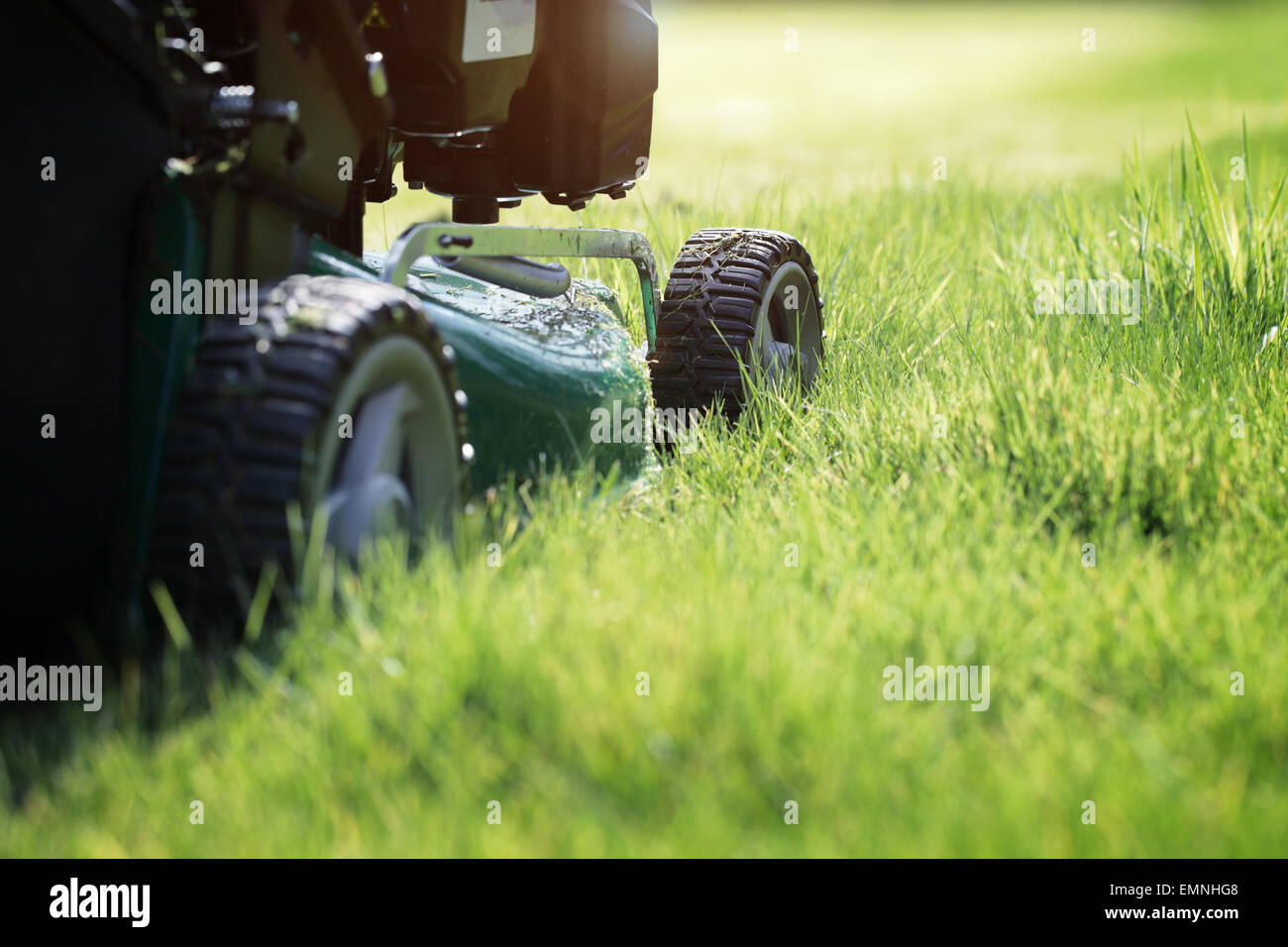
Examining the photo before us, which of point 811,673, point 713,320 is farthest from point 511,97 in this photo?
point 811,673

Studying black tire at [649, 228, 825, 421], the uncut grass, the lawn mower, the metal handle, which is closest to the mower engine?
the metal handle

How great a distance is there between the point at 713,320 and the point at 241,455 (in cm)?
178

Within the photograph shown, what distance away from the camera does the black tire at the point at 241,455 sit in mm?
1689

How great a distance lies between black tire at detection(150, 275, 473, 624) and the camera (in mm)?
1689

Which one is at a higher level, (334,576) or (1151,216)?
(1151,216)

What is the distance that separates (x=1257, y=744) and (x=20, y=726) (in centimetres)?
157

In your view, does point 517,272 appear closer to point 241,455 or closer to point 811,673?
point 241,455

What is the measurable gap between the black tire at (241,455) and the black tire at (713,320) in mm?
1598

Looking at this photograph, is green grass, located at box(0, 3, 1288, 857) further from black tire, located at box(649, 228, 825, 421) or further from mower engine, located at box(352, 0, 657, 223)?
mower engine, located at box(352, 0, 657, 223)

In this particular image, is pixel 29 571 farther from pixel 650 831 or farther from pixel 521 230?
pixel 521 230

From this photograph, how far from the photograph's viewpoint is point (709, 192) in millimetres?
6938

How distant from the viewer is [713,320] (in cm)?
329

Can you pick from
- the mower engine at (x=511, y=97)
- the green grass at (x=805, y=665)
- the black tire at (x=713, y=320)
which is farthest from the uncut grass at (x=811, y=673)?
the mower engine at (x=511, y=97)

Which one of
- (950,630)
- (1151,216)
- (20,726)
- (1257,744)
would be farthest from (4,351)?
(1151,216)
